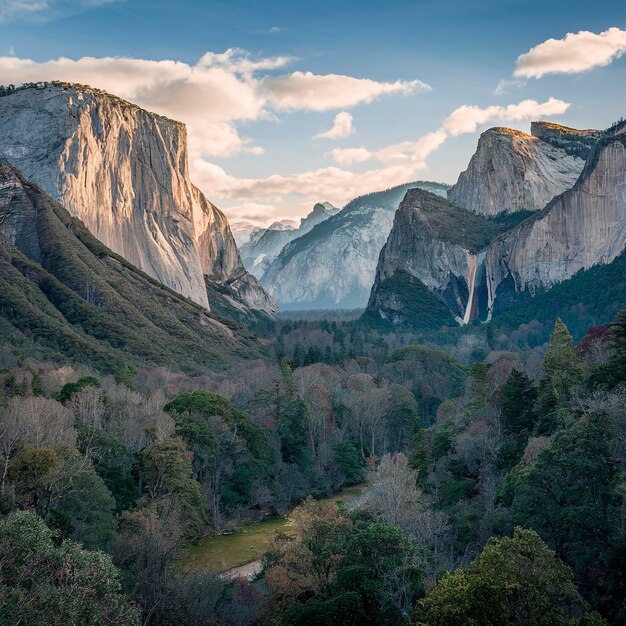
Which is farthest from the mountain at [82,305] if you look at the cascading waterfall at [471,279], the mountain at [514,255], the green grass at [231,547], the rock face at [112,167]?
the cascading waterfall at [471,279]

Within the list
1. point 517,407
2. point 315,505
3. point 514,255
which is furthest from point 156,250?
point 315,505

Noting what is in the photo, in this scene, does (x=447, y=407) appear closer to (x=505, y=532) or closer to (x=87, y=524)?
(x=505, y=532)

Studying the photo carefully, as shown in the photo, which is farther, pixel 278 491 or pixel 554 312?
pixel 554 312

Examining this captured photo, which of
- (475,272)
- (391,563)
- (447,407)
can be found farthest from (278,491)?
(475,272)

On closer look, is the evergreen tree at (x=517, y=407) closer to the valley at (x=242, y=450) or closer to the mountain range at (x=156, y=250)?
the valley at (x=242, y=450)

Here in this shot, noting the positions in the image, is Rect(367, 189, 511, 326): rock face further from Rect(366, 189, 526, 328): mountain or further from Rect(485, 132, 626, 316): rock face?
Rect(485, 132, 626, 316): rock face

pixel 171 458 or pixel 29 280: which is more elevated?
pixel 29 280

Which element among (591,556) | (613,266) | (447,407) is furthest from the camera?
(613,266)
